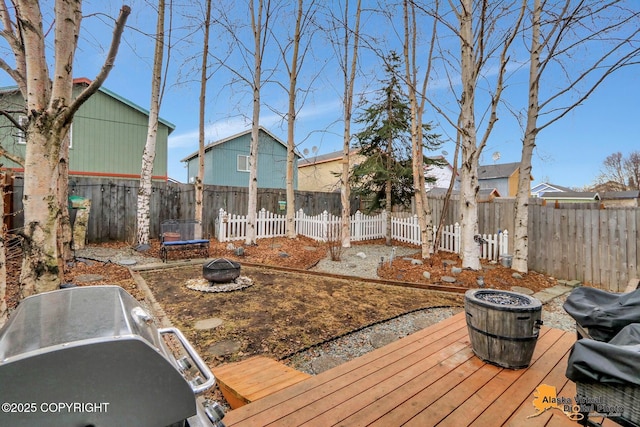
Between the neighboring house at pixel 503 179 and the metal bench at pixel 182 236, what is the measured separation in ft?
80.8

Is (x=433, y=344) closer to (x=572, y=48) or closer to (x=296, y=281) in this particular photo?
(x=296, y=281)

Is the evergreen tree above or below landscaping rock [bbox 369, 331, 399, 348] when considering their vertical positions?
above

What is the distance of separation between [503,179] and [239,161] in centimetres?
2278

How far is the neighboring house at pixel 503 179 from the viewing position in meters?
25.6

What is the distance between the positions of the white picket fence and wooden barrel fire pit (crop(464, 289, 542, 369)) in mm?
6034

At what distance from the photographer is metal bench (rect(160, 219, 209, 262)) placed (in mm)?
6809

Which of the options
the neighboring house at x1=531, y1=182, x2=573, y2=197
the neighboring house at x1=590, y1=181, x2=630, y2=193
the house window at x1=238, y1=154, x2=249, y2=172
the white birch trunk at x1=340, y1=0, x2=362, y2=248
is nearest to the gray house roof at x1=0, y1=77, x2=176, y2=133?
the house window at x1=238, y1=154, x2=249, y2=172

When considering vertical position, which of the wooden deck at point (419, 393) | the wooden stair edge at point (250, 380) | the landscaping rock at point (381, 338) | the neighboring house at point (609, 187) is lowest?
the landscaping rock at point (381, 338)

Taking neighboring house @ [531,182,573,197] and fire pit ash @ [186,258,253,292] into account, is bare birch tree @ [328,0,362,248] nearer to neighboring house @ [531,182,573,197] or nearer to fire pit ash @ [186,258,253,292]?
fire pit ash @ [186,258,253,292]

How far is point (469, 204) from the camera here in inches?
237

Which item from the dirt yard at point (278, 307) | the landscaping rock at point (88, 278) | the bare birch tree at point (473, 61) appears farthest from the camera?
the bare birch tree at point (473, 61)

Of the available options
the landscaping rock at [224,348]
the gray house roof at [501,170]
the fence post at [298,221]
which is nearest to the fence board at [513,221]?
the fence post at [298,221]

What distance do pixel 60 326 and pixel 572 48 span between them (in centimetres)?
833

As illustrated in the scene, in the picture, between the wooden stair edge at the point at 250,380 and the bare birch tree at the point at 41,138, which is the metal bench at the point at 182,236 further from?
the wooden stair edge at the point at 250,380
